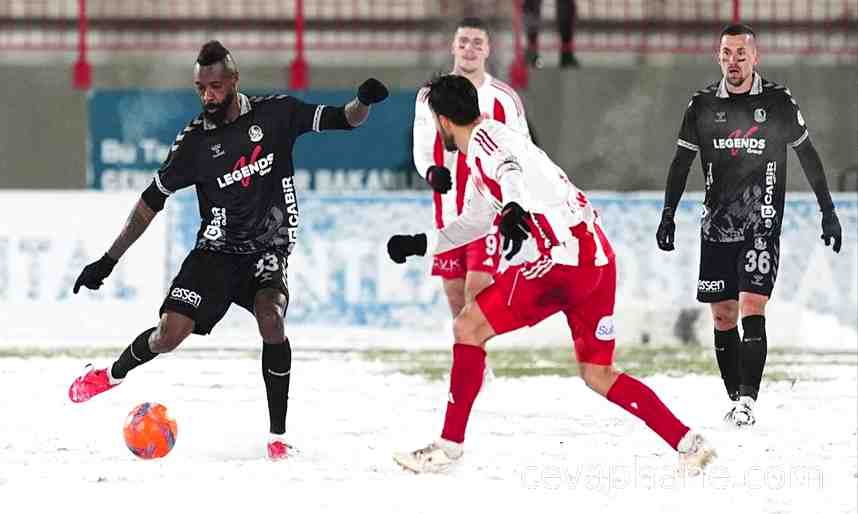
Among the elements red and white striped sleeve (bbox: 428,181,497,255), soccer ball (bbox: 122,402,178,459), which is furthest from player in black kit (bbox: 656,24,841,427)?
soccer ball (bbox: 122,402,178,459)

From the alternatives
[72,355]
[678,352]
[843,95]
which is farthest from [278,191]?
[843,95]

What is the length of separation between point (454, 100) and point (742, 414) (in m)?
2.66

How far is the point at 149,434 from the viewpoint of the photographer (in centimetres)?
Result: 711

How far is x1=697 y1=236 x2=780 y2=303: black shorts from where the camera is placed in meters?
8.41

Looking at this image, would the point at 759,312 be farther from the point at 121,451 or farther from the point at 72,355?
the point at 72,355

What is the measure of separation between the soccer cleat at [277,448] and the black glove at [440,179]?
4.85ft

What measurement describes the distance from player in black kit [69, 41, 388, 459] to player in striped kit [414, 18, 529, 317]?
5.15 feet

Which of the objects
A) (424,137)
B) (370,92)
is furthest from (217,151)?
(424,137)

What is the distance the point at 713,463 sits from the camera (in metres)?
6.98

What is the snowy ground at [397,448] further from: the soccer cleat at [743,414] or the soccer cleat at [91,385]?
the soccer cleat at [91,385]

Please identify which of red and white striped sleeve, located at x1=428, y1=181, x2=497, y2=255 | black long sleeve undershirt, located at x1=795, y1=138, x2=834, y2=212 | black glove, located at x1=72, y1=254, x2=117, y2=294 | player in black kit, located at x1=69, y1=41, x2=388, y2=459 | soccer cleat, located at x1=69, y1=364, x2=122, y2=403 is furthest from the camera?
black long sleeve undershirt, located at x1=795, y1=138, x2=834, y2=212

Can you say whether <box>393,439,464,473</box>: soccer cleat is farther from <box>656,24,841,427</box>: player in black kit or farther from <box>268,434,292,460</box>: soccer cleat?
<box>656,24,841,427</box>: player in black kit

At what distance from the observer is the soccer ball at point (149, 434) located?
7098 mm

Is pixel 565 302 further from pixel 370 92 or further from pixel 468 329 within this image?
pixel 370 92
